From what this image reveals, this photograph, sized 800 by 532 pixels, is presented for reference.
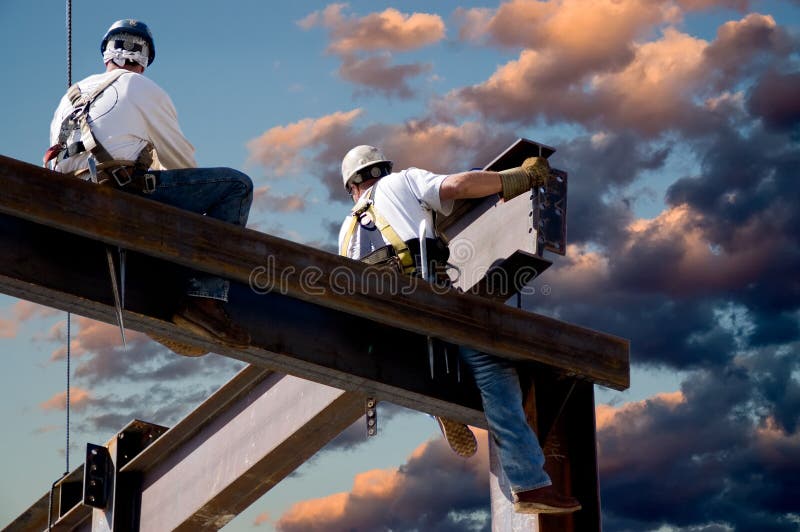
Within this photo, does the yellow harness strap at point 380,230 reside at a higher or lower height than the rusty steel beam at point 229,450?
higher

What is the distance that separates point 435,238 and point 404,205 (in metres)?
0.33

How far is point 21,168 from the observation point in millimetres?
7176

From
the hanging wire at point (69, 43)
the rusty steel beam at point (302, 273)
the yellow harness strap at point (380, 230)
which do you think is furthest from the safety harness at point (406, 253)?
the hanging wire at point (69, 43)

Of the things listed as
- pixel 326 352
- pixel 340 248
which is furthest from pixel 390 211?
pixel 326 352

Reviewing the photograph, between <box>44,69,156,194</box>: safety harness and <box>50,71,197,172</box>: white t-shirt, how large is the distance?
32 mm

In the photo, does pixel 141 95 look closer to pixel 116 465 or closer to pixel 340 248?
pixel 340 248

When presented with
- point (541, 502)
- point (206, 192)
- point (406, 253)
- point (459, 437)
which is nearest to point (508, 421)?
point (541, 502)

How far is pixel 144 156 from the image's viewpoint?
27.2 feet

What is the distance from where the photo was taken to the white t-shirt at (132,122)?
8.38 metres

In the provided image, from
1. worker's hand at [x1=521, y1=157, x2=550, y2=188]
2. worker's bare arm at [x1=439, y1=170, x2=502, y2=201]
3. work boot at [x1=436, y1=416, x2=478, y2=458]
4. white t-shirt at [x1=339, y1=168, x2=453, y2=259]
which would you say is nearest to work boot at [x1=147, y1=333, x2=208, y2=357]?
white t-shirt at [x1=339, y1=168, x2=453, y2=259]

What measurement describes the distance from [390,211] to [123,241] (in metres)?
2.41

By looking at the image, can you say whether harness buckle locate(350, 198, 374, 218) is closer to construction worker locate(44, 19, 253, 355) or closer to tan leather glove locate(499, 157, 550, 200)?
tan leather glove locate(499, 157, 550, 200)

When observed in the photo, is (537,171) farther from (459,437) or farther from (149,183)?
(149,183)

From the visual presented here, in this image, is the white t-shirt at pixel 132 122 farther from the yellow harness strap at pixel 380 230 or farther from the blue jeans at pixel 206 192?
the yellow harness strap at pixel 380 230
